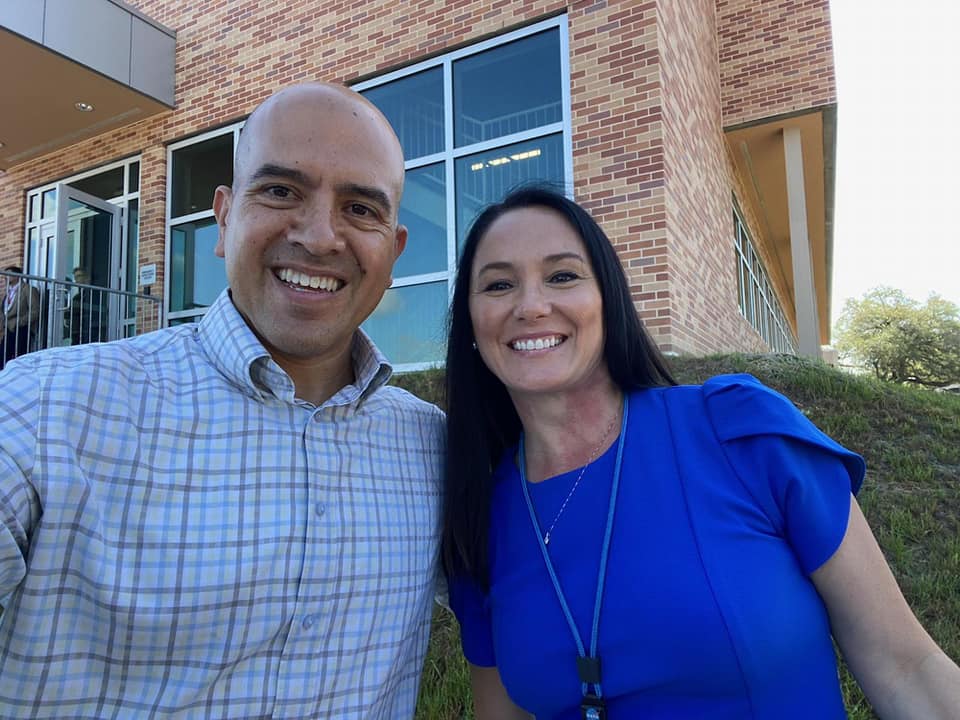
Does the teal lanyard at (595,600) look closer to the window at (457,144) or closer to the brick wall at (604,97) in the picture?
the brick wall at (604,97)

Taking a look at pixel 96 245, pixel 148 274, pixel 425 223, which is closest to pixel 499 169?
pixel 425 223

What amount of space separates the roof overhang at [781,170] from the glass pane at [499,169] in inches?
159

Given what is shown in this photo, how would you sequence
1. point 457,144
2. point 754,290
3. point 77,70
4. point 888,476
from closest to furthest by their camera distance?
point 888,476, point 457,144, point 77,70, point 754,290

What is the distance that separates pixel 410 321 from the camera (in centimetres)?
766

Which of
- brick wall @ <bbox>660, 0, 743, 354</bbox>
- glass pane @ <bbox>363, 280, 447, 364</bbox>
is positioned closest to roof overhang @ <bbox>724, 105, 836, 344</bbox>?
brick wall @ <bbox>660, 0, 743, 354</bbox>

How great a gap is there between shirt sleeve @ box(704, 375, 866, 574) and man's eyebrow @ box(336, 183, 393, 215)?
1013mm

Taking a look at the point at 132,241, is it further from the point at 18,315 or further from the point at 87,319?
the point at 18,315

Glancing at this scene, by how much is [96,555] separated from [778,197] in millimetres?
14284

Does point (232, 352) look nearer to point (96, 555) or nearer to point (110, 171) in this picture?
point (96, 555)

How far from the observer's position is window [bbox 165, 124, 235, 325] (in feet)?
31.1

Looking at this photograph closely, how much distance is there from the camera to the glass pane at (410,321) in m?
7.54

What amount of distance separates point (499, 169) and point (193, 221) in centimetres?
485

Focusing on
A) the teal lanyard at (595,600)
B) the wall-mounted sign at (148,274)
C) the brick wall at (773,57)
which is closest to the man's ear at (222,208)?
the teal lanyard at (595,600)

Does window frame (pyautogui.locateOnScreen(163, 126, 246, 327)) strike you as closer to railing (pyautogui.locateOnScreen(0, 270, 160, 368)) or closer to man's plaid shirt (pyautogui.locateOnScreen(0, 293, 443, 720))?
railing (pyautogui.locateOnScreen(0, 270, 160, 368))
